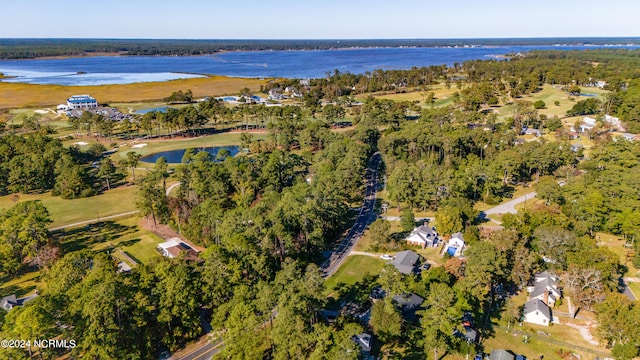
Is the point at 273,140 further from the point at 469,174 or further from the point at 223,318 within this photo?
the point at 223,318

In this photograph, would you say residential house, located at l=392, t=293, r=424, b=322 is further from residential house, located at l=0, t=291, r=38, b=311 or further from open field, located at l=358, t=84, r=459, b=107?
open field, located at l=358, t=84, r=459, b=107

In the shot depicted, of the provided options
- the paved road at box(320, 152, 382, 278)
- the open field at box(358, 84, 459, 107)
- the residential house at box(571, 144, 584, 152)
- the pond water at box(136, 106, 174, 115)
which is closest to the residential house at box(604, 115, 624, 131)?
the residential house at box(571, 144, 584, 152)

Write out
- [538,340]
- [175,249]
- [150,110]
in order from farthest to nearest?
[150,110]
[175,249]
[538,340]

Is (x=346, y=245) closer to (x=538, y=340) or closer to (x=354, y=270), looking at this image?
(x=354, y=270)

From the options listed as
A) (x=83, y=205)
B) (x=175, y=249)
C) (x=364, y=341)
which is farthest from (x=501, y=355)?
(x=83, y=205)

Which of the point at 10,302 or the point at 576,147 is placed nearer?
the point at 10,302

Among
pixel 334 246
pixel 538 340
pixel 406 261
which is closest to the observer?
pixel 538 340

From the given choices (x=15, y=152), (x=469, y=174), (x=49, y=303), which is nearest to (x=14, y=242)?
(x=49, y=303)

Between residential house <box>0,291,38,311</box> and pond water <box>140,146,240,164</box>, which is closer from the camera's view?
residential house <box>0,291,38,311</box>
